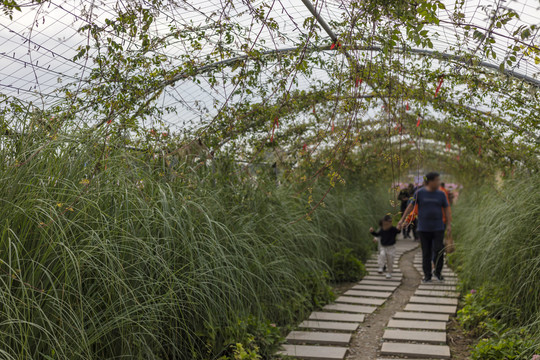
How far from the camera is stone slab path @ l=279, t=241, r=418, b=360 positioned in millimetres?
3920

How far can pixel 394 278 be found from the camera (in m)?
7.44

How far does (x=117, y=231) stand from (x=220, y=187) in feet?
6.38

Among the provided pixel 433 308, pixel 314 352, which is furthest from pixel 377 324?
pixel 314 352

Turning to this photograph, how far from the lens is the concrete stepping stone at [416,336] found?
4.27 meters

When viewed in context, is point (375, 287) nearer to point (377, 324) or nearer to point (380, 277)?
point (380, 277)

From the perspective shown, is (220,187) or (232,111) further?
(232,111)

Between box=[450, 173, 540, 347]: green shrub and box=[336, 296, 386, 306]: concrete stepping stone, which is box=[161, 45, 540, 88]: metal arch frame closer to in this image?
box=[450, 173, 540, 347]: green shrub

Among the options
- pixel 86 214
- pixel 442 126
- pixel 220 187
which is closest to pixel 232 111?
pixel 220 187

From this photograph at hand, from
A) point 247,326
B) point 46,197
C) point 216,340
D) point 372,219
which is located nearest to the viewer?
point 46,197

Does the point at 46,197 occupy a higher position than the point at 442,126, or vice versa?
the point at 442,126

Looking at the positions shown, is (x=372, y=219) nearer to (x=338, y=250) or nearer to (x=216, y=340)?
(x=338, y=250)

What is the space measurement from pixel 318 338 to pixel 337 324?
1.69ft

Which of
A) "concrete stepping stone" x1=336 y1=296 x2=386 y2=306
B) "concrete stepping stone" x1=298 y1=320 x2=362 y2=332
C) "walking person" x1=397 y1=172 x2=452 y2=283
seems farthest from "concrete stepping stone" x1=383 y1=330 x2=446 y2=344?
"walking person" x1=397 y1=172 x2=452 y2=283

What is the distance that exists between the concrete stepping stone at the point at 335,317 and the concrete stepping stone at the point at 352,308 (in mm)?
218
